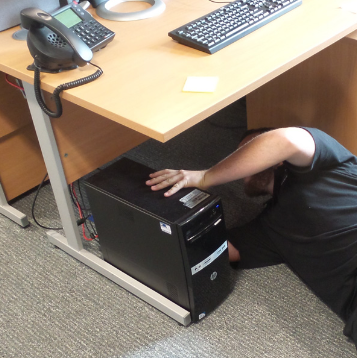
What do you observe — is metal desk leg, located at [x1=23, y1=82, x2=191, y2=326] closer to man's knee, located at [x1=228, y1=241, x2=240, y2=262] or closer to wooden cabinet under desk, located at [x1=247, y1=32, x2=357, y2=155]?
man's knee, located at [x1=228, y1=241, x2=240, y2=262]

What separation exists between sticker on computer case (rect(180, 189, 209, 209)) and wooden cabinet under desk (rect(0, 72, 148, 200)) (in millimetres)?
402

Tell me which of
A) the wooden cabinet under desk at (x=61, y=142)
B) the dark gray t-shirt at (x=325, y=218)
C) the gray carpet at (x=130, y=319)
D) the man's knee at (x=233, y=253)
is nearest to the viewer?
the dark gray t-shirt at (x=325, y=218)

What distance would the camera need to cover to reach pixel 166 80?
118cm

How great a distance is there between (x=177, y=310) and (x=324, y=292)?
0.43m

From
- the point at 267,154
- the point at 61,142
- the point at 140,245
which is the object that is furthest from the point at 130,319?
the point at 267,154

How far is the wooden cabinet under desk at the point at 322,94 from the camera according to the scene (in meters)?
1.65

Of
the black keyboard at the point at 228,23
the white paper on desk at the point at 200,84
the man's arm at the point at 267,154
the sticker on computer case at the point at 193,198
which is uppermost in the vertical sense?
the black keyboard at the point at 228,23

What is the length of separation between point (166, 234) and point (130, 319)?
1.16 feet

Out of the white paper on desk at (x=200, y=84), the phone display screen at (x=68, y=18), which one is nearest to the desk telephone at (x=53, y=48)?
the phone display screen at (x=68, y=18)

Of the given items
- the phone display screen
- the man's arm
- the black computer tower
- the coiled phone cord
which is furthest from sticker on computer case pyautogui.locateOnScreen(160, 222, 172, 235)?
the phone display screen

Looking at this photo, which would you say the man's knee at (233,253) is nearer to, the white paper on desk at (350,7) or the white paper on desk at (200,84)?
the white paper on desk at (200,84)

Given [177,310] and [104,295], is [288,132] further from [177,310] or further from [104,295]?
[104,295]

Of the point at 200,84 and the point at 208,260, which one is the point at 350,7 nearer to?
the point at 200,84

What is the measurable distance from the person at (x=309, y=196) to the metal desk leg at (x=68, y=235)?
31 cm
